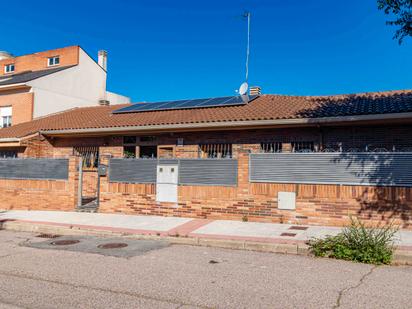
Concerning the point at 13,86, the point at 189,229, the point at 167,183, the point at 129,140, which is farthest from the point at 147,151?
the point at 13,86

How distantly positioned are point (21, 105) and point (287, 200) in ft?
62.4

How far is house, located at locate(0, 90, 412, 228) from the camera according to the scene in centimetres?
971

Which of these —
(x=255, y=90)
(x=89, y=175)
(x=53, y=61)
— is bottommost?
(x=89, y=175)

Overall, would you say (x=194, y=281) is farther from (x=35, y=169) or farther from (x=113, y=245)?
(x=35, y=169)

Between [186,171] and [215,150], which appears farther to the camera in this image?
[215,150]

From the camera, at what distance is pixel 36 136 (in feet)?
56.6

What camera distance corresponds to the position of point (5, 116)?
955 inches

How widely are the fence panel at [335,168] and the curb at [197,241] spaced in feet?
8.90

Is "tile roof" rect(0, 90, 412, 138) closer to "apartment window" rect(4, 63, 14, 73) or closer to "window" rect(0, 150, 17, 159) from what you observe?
"window" rect(0, 150, 17, 159)

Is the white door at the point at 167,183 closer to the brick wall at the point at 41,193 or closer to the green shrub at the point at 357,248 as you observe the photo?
the brick wall at the point at 41,193

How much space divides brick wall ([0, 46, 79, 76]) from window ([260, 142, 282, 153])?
762 inches

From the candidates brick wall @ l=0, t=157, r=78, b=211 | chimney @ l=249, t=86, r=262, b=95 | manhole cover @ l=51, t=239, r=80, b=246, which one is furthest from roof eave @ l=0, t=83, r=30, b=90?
manhole cover @ l=51, t=239, r=80, b=246

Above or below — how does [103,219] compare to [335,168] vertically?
below

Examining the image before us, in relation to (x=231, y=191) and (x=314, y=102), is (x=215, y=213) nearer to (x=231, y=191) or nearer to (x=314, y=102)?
(x=231, y=191)
